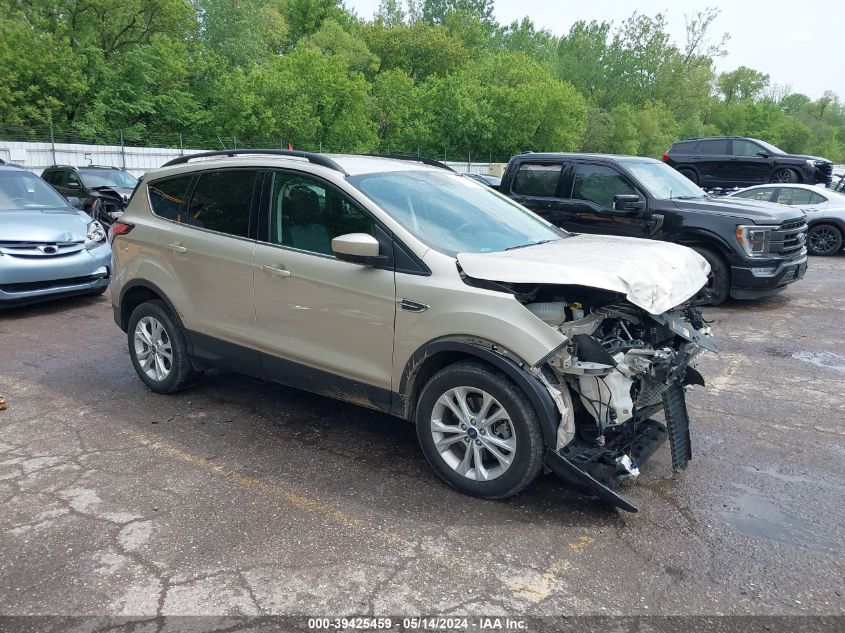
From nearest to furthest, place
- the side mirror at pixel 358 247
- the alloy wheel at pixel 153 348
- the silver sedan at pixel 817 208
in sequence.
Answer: the side mirror at pixel 358 247 < the alloy wheel at pixel 153 348 < the silver sedan at pixel 817 208

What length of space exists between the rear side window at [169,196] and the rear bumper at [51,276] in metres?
3.26

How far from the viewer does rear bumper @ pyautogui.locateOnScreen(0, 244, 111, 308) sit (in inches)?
299

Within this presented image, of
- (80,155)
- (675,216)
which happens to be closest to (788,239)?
(675,216)

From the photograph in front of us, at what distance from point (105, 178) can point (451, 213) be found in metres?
14.4

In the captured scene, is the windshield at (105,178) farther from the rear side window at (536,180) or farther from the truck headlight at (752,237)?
the truck headlight at (752,237)

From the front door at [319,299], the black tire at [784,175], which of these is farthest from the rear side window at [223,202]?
the black tire at [784,175]

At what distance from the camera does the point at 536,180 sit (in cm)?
952

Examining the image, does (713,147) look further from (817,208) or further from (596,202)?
(596,202)

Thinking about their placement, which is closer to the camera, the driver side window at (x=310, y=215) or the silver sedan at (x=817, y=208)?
the driver side window at (x=310, y=215)

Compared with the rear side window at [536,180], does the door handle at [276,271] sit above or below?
below

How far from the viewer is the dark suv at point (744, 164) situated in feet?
61.5

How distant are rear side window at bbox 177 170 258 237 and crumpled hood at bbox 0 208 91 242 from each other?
386cm

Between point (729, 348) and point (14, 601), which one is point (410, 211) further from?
point (729, 348)

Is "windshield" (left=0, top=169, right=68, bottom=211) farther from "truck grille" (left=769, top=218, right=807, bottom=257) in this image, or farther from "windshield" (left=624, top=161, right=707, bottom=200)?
"truck grille" (left=769, top=218, right=807, bottom=257)
